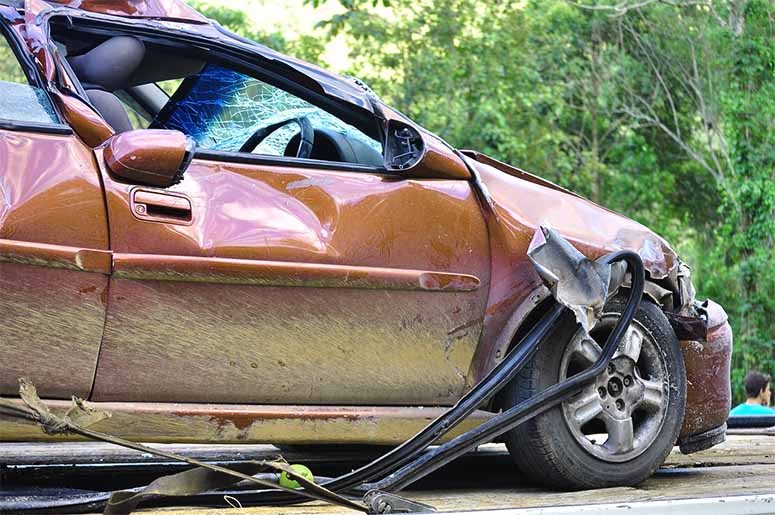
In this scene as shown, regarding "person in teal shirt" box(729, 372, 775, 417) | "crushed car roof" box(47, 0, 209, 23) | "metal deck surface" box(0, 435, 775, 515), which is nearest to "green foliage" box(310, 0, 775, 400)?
"person in teal shirt" box(729, 372, 775, 417)

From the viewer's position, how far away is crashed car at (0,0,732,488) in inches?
120

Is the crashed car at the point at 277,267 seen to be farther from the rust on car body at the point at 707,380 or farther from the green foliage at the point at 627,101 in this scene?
the green foliage at the point at 627,101

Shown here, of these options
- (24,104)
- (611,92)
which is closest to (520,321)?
(24,104)

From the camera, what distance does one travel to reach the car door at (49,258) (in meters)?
2.92

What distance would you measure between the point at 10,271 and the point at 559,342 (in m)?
1.91

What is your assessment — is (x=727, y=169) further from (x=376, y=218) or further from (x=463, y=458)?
(x=376, y=218)

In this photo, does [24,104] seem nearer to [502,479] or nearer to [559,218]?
[559,218]

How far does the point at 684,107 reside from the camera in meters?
23.2

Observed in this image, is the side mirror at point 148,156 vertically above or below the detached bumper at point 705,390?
above

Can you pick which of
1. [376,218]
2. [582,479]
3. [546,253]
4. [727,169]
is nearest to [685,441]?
[582,479]

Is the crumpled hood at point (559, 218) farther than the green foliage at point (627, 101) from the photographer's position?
No

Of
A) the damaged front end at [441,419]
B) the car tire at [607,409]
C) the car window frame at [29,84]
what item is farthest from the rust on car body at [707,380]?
the car window frame at [29,84]

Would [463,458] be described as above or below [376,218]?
below

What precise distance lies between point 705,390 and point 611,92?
60.7 ft
